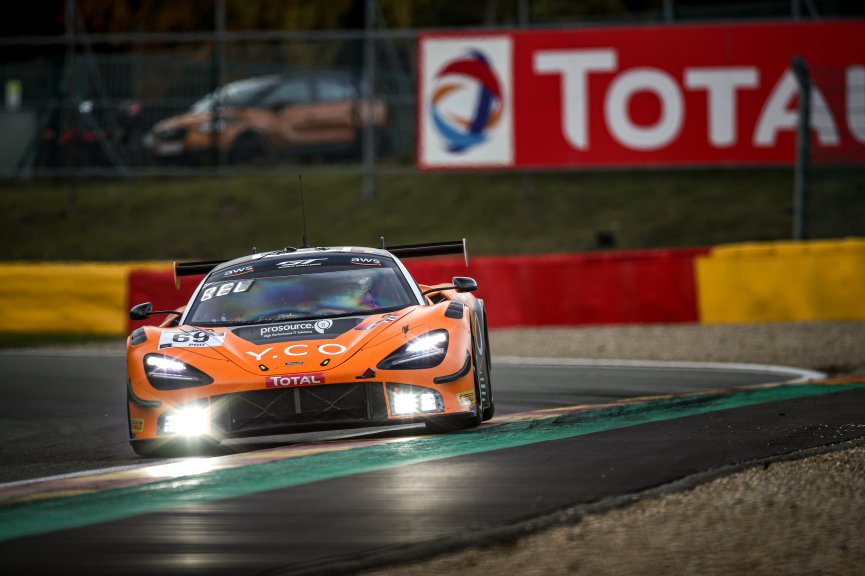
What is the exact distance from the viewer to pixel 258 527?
5.90 meters

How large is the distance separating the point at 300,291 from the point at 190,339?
94cm

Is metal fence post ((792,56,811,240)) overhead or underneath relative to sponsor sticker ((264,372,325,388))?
overhead

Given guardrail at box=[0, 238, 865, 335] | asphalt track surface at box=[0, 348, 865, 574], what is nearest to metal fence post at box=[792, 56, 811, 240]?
guardrail at box=[0, 238, 865, 335]

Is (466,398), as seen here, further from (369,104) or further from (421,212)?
(421,212)

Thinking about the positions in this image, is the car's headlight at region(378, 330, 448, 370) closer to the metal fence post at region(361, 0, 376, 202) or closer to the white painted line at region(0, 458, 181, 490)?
the white painted line at region(0, 458, 181, 490)

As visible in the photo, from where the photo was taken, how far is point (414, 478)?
269 inches

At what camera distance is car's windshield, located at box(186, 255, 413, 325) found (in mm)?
9016

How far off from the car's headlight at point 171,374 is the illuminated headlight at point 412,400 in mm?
919

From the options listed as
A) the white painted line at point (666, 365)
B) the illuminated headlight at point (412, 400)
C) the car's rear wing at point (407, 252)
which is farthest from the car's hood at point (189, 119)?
the illuminated headlight at point (412, 400)

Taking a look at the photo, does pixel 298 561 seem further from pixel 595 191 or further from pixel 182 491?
pixel 595 191

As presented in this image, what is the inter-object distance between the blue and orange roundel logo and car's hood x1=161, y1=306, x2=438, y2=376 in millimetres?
12854

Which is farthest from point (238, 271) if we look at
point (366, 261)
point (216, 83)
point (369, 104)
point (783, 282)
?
point (216, 83)

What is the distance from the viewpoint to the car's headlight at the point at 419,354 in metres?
8.09

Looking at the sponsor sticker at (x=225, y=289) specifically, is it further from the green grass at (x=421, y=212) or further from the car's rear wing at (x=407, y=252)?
the green grass at (x=421, y=212)
